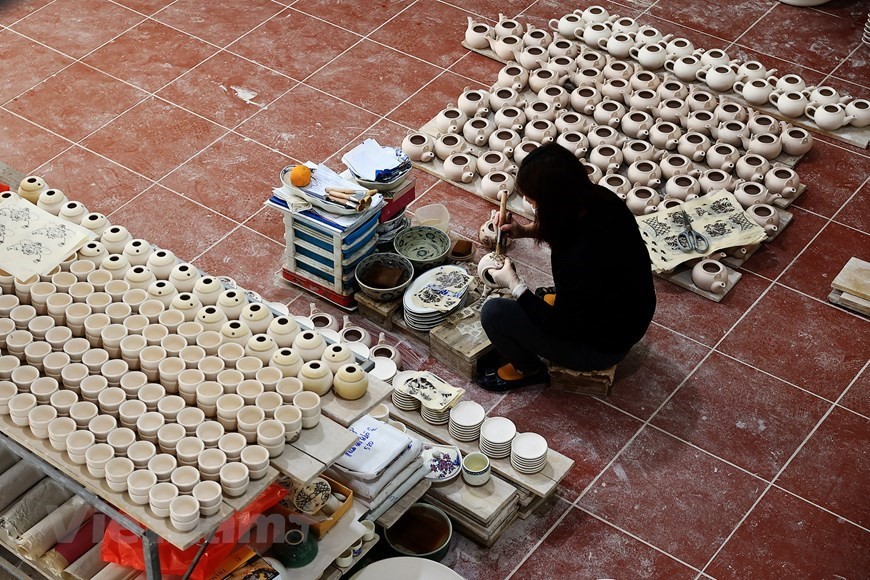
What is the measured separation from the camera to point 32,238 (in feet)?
13.4

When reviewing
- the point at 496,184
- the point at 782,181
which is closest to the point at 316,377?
the point at 496,184

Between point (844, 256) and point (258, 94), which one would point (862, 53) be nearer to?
point (844, 256)

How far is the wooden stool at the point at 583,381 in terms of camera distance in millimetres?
4906

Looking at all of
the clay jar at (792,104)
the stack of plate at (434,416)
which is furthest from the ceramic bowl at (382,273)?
the clay jar at (792,104)

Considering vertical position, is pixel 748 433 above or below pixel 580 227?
below

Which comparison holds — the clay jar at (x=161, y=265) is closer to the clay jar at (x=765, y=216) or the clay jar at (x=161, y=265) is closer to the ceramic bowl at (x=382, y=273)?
the ceramic bowl at (x=382, y=273)

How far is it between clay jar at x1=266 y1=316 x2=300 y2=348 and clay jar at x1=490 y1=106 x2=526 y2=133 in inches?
107

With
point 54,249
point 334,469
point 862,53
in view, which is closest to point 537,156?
point 334,469

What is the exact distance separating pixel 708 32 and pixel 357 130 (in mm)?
2572

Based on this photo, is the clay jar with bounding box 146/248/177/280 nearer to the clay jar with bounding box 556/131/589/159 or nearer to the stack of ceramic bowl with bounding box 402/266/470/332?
the stack of ceramic bowl with bounding box 402/266/470/332

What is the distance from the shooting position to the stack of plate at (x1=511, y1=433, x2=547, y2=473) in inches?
175

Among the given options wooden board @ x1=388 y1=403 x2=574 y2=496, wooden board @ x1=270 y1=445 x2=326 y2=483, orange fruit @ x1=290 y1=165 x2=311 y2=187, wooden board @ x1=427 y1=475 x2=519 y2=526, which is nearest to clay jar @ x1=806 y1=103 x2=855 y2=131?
wooden board @ x1=388 y1=403 x2=574 y2=496

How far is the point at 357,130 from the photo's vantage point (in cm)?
644

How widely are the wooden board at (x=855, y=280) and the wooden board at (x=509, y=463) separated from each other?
1.82 meters
